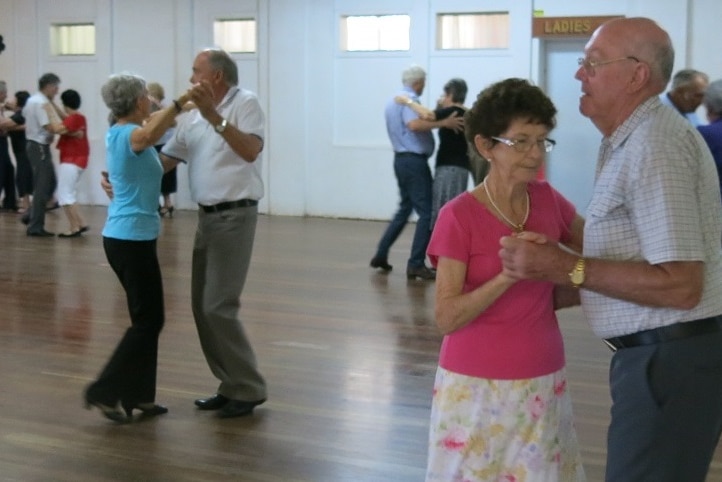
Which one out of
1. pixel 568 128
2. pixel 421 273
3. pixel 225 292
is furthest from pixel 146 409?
pixel 568 128

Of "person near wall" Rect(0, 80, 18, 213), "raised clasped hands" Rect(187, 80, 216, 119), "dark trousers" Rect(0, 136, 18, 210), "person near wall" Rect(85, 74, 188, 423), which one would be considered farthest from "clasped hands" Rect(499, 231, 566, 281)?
"dark trousers" Rect(0, 136, 18, 210)

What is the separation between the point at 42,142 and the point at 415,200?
4676mm

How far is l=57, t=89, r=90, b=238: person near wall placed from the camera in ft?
36.2

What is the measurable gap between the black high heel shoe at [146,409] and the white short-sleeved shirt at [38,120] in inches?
275

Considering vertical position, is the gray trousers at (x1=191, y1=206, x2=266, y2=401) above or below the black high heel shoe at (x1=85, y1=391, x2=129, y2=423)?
above

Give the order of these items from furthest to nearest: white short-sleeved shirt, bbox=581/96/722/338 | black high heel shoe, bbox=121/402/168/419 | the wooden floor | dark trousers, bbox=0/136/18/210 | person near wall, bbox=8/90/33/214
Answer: dark trousers, bbox=0/136/18/210 → person near wall, bbox=8/90/33/214 → black high heel shoe, bbox=121/402/168/419 → the wooden floor → white short-sleeved shirt, bbox=581/96/722/338

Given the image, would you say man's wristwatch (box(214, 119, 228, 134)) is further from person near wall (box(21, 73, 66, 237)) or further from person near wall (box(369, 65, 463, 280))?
person near wall (box(21, 73, 66, 237))

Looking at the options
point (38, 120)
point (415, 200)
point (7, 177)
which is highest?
point (38, 120)

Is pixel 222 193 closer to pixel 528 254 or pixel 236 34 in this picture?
pixel 528 254

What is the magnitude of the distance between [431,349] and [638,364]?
3.83 m

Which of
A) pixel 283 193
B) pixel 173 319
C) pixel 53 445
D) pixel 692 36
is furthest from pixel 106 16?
pixel 53 445

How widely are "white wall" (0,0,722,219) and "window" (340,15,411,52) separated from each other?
97mm

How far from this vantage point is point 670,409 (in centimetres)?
235

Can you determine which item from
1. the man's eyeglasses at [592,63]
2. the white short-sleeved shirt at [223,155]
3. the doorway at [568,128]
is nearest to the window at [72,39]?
the doorway at [568,128]
